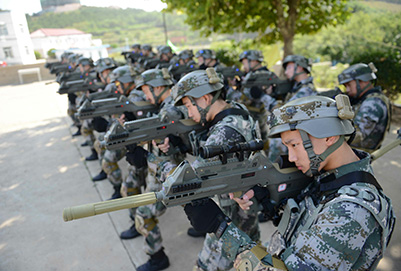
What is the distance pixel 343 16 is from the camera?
974cm

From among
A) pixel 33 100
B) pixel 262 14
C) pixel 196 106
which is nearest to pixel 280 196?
pixel 196 106

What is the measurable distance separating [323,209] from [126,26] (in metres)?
88.6

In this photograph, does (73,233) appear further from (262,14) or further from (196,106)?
(262,14)

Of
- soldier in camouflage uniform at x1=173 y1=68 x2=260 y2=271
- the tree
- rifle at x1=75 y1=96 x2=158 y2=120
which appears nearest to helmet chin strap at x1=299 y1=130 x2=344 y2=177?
soldier in camouflage uniform at x1=173 y1=68 x2=260 y2=271

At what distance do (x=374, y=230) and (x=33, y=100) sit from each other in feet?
56.3

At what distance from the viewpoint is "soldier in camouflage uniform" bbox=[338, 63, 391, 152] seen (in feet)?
12.5

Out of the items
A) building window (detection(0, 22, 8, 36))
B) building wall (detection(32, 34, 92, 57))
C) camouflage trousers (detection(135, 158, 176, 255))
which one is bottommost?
camouflage trousers (detection(135, 158, 176, 255))

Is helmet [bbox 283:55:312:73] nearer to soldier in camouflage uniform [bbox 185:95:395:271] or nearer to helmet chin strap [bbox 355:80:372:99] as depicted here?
helmet chin strap [bbox 355:80:372:99]

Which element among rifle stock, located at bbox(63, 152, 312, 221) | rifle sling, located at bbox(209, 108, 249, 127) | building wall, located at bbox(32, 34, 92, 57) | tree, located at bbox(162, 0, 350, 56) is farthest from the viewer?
building wall, located at bbox(32, 34, 92, 57)

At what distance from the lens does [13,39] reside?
25.5m

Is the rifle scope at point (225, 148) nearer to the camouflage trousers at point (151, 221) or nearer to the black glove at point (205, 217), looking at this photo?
the black glove at point (205, 217)

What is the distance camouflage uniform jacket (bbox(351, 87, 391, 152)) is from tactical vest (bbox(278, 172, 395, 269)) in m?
2.43

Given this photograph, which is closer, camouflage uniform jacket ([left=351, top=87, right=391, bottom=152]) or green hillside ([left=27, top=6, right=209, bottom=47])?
camouflage uniform jacket ([left=351, top=87, right=391, bottom=152])

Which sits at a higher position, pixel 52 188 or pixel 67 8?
pixel 67 8
